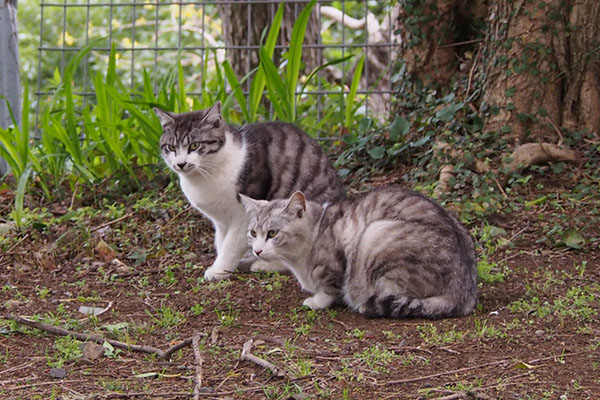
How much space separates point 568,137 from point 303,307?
2.60 m

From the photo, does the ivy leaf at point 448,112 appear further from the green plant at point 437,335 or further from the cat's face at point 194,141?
the green plant at point 437,335

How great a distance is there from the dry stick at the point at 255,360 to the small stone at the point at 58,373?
68cm

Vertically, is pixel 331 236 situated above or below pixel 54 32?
below

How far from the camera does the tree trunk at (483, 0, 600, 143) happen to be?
5438 millimetres

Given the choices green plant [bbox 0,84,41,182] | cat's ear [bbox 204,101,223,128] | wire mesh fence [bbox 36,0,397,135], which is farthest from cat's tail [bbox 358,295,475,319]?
green plant [bbox 0,84,41,182]

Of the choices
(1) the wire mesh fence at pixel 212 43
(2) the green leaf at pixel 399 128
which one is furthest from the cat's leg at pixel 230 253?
(2) the green leaf at pixel 399 128

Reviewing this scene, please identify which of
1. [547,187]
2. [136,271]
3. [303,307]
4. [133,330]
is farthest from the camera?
[547,187]

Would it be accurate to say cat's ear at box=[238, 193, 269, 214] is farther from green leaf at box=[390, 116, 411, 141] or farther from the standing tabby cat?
green leaf at box=[390, 116, 411, 141]

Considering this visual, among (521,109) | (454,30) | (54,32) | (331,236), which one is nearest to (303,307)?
(331,236)

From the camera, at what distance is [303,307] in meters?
4.00

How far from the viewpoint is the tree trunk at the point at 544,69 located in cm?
544

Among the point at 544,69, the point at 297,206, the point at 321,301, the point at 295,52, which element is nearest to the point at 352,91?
the point at 295,52

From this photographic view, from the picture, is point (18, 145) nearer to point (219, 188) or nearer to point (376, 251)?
point (219, 188)

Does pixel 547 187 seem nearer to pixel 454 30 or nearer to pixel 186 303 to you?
pixel 454 30
